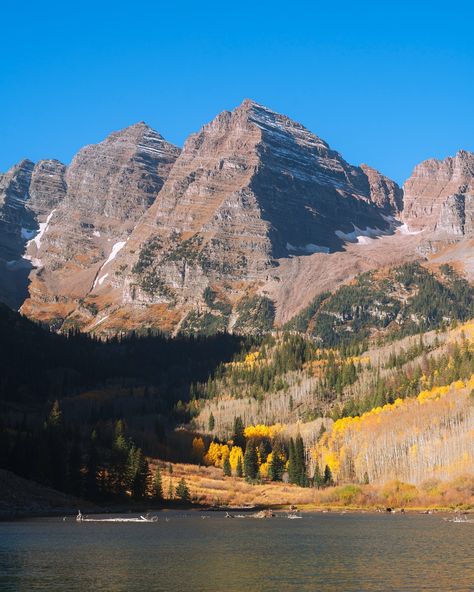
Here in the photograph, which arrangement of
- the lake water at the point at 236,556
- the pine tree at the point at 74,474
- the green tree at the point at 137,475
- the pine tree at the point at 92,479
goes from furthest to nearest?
the green tree at the point at 137,475 < the pine tree at the point at 92,479 < the pine tree at the point at 74,474 < the lake water at the point at 236,556

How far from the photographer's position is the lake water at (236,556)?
8275cm

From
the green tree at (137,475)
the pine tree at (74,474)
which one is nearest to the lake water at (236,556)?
the pine tree at (74,474)

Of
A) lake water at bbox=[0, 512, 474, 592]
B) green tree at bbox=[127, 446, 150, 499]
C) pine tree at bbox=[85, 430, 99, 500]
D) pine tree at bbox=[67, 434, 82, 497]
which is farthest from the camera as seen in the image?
green tree at bbox=[127, 446, 150, 499]

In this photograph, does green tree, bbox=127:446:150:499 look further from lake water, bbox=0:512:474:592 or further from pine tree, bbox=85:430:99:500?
lake water, bbox=0:512:474:592

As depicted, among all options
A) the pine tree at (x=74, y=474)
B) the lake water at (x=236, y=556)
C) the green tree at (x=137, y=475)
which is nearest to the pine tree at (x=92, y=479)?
the pine tree at (x=74, y=474)

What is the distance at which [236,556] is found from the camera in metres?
104

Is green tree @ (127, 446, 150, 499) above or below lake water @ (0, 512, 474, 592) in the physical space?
above

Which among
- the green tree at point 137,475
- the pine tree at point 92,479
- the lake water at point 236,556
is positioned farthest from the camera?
the green tree at point 137,475

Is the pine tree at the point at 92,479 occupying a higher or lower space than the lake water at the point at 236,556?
higher

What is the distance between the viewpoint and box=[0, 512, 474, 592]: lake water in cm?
8275

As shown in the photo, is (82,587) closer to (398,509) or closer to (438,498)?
(398,509)

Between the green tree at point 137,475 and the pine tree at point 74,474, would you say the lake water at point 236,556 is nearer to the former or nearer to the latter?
the pine tree at point 74,474

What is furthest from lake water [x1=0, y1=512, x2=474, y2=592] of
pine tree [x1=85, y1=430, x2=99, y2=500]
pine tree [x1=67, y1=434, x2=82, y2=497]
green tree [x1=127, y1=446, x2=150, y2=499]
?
green tree [x1=127, y1=446, x2=150, y2=499]

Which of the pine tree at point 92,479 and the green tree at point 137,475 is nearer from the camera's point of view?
the pine tree at point 92,479
